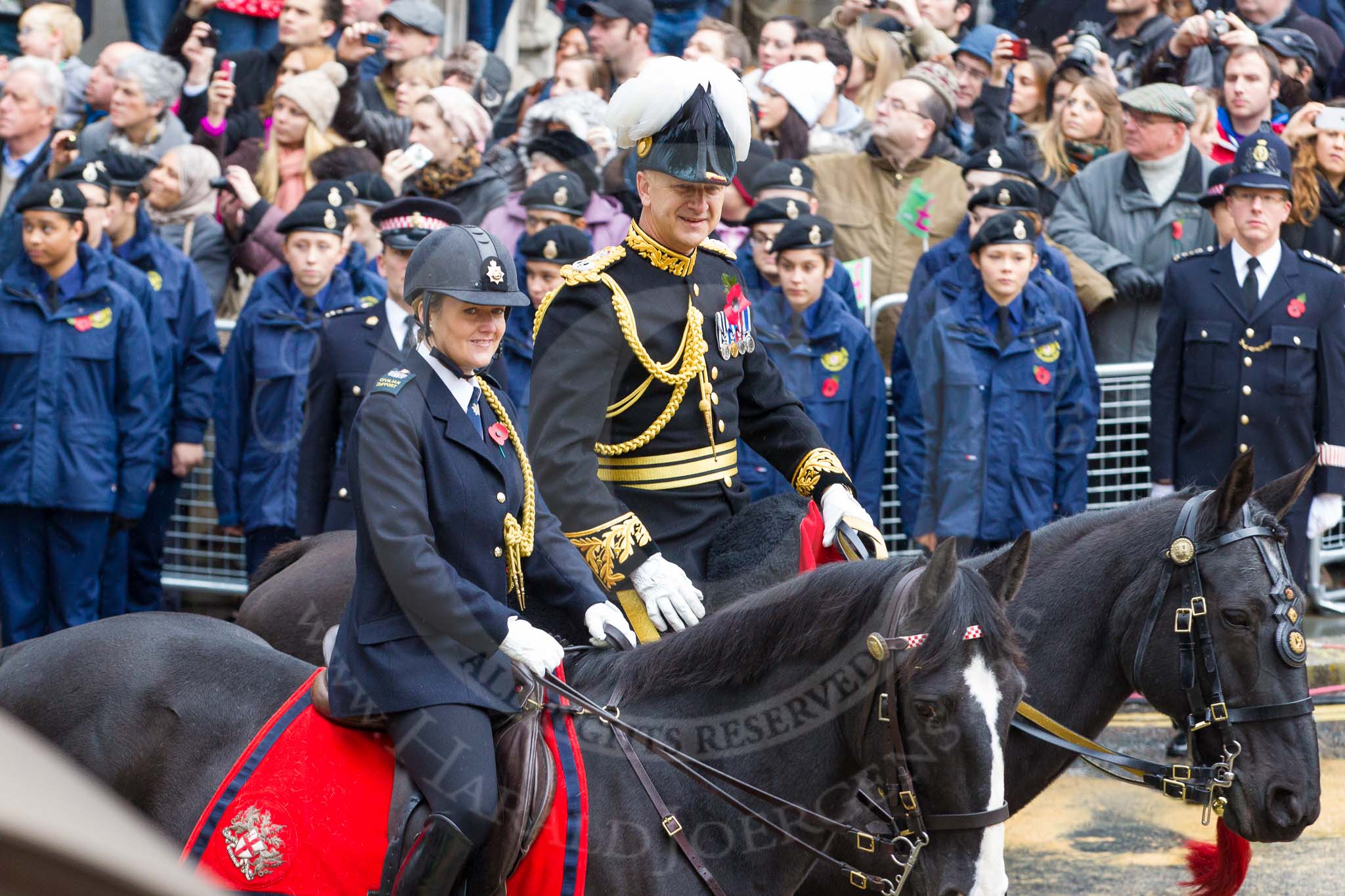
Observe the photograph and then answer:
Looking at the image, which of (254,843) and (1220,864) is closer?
(254,843)

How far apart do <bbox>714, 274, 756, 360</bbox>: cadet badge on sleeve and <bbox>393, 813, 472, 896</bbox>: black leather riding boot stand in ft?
5.20

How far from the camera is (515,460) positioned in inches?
137

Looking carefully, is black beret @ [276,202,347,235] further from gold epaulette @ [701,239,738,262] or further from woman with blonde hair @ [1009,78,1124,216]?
woman with blonde hair @ [1009,78,1124,216]

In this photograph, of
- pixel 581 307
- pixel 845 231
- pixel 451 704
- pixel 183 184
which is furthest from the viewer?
pixel 183 184

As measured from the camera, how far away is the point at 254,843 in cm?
321

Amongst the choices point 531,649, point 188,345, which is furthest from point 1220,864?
point 188,345

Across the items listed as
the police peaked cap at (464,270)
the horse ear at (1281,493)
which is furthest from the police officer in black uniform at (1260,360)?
the police peaked cap at (464,270)

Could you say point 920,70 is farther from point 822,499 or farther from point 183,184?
point 822,499

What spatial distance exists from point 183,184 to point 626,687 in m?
5.96

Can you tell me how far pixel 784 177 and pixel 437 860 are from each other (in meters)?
4.85

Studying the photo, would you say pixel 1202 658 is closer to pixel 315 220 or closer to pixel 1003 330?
pixel 1003 330

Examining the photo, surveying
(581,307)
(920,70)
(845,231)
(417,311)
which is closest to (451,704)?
(417,311)

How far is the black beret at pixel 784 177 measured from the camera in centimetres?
732

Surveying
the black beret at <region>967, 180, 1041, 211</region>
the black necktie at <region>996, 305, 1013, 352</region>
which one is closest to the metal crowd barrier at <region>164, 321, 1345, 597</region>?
the black necktie at <region>996, 305, 1013, 352</region>
